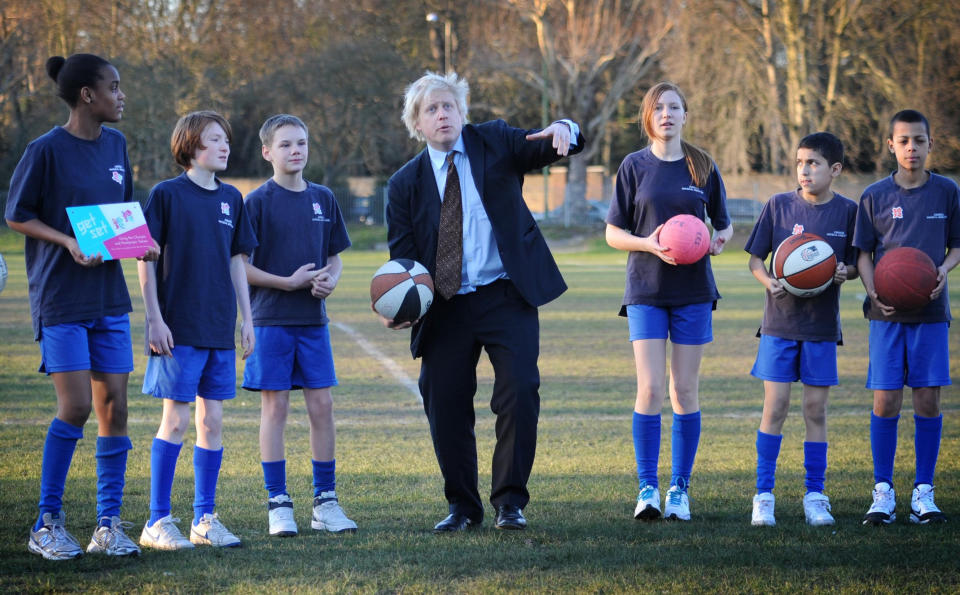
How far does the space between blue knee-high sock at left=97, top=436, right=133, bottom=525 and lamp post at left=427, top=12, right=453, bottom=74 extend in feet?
130

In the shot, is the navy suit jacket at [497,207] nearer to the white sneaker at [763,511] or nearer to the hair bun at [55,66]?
the white sneaker at [763,511]

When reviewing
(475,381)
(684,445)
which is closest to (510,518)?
(475,381)

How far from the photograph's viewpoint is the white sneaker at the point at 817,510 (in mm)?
5125

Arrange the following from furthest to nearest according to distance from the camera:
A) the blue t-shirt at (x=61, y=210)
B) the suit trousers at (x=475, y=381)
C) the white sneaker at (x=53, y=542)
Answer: the suit trousers at (x=475, y=381), the blue t-shirt at (x=61, y=210), the white sneaker at (x=53, y=542)

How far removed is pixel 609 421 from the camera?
8.12m

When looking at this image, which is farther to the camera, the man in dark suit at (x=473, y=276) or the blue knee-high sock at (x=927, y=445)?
the blue knee-high sock at (x=927, y=445)

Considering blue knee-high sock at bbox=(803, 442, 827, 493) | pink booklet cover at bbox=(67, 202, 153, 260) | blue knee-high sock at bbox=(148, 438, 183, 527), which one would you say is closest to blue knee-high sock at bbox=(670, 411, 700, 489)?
blue knee-high sock at bbox=(803, 442, 827, 493)

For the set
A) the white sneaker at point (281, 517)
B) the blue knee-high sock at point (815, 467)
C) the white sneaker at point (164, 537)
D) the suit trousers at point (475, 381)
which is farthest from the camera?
the blue knee-high sock at point (815, 467)

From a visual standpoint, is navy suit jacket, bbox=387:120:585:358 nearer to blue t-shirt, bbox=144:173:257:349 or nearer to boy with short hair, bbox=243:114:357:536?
boy with short hair, bbox=243:114:357:536

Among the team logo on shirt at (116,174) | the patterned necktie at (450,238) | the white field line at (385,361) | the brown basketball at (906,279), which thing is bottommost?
the white field line at (385,361)

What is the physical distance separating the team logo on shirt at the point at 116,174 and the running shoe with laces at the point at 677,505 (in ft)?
9.95

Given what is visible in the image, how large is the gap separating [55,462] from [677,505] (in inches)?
116

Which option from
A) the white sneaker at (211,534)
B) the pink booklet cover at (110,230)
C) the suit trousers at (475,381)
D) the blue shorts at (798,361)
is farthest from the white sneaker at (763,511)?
the pink booklet cover at (110,230)

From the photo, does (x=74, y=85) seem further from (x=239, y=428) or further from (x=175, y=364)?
(x=239, y=428)
